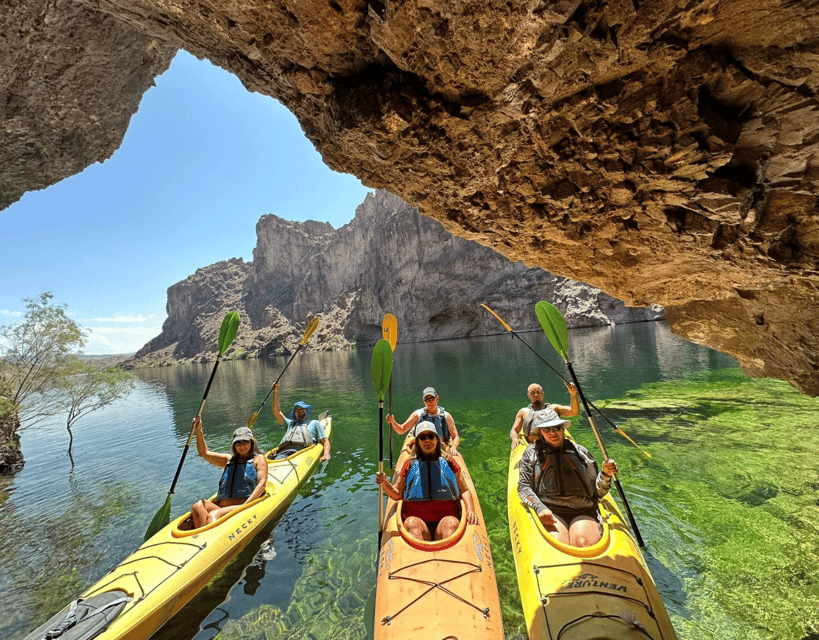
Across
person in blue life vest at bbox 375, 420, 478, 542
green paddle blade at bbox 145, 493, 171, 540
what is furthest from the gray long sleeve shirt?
green paddle blade at bbox 145, 493, 171, 540

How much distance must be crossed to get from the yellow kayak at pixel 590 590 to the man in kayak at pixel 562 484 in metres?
0.19

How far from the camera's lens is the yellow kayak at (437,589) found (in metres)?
2.97

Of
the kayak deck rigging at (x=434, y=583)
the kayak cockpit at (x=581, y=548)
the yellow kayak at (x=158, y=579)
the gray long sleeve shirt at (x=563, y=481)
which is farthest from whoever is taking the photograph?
the gray long sleeve shirt at (x=563, y=481)

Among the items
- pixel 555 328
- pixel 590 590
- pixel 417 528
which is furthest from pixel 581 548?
pixel 555 328

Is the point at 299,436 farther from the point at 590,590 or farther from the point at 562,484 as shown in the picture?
the point at 590,590

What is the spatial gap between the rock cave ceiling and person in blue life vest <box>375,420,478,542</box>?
332cm

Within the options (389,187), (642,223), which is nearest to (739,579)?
(642,223)

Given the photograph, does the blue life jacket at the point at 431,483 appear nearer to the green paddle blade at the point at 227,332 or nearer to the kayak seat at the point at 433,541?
the kayak seat at the point at 433,541

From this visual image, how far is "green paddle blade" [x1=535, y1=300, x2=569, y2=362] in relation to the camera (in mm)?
6145

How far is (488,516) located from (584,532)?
211cm

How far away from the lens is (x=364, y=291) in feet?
229

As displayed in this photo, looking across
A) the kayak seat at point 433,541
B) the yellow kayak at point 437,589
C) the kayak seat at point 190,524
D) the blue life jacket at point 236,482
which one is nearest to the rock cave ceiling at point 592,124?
the kayak seat at point 433,541

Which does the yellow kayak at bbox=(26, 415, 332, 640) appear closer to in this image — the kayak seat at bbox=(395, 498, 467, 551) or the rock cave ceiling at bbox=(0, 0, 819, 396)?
the kayak seat at bbox=(395, 498, 467, 551)

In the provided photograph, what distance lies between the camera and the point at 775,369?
5.14 metres
